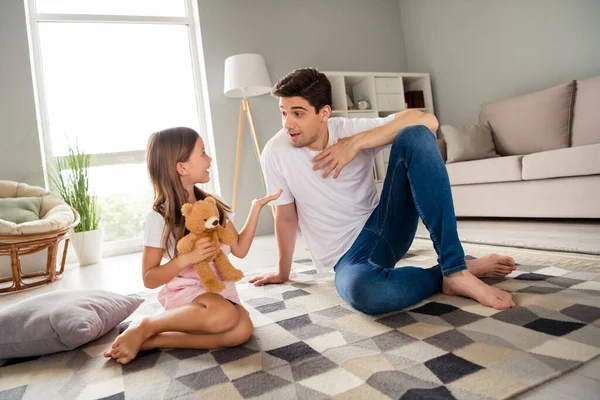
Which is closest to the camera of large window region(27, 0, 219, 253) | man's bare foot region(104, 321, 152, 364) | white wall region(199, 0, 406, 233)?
man's bare foot region(104, 321, 152, 364)

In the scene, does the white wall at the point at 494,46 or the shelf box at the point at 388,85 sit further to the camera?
the shelf box at the point at 388,85

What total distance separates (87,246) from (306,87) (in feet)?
9.33

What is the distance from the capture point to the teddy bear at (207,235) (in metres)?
1.14

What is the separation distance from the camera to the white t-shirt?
1.49 m

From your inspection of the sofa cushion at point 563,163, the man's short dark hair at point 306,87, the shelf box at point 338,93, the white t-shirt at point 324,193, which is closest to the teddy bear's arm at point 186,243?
the white t-shirt at point 324,193

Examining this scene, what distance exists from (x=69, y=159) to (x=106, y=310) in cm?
278

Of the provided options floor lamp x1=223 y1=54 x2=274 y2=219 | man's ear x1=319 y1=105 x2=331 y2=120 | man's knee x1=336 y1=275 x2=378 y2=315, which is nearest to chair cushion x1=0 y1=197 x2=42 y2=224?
floor lamp x1=223 y1=54 x2=274 y2=219

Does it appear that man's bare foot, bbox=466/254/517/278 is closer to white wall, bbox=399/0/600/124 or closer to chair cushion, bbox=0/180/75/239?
chair cushion, bbox=0/180/75/239

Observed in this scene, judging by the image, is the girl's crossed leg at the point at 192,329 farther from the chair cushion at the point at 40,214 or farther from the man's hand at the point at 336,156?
the chair cushion at the point at 40,214

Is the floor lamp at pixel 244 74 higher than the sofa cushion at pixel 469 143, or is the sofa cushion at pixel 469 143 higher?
the floor lamp at pixel 244 74

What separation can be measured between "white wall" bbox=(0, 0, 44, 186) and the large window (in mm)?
195

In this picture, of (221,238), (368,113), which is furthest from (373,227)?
(368,113)

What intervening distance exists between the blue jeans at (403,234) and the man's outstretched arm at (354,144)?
13 cm

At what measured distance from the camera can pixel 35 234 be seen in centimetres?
277
